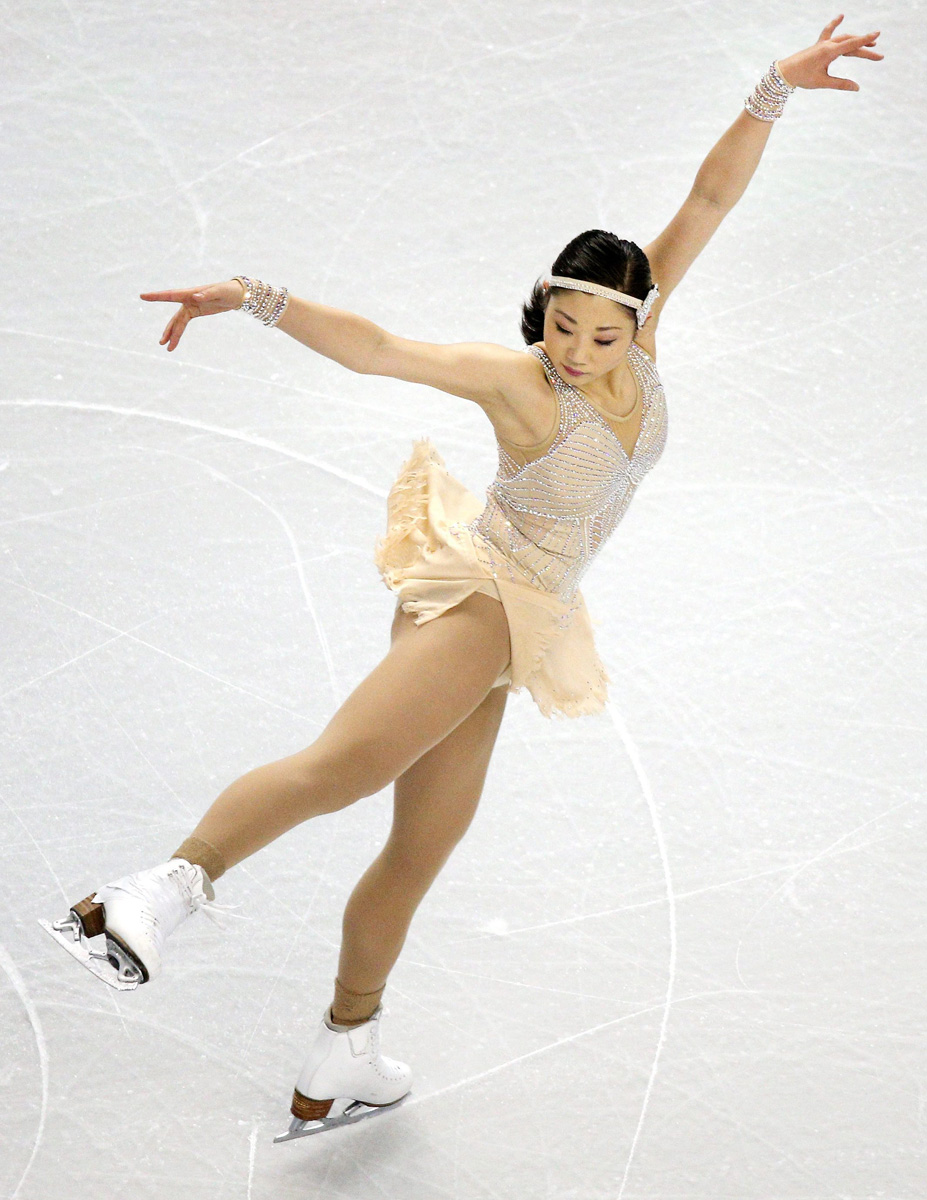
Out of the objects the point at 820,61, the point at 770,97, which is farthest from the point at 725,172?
the point at 820,61

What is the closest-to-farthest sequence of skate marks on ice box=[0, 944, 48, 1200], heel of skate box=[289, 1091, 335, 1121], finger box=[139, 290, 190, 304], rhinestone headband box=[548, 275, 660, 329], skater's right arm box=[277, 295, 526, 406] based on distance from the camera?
finger box=[139, 290, 190, 304]
skater's right arm box=[277, 295, 526, 406]
rhinestone headband box=[548, 275, 660, 329]
skate marks on ice box=[0, 944, 48, 1200]
heel of skate box=[289, 1091, 335, 1121]

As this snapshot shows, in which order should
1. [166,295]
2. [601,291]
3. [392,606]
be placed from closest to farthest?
[166,295], [601,291], [392,606]

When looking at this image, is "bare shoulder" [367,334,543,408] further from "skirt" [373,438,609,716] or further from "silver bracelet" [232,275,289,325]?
"skirt" [373,438,609,716]

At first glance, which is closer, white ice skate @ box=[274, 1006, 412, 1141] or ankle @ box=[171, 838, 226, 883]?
ankle @ box=[171, 838, 226, 883]

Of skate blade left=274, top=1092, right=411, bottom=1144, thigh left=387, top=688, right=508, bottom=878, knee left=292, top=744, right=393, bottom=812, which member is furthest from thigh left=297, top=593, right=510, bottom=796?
skate blade left=274, top=1092, right=411, bottom=1144

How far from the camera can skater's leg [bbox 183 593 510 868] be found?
236cm

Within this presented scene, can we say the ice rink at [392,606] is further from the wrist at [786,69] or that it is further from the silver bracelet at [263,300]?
the wrist at [786,69]

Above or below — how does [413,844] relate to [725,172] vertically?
below

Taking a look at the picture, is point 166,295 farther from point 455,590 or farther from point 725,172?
point 725,172

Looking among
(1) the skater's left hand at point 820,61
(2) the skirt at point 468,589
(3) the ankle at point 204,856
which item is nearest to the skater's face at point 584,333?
(2) the skirt at point 468,589

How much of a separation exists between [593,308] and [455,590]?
20.6 inches

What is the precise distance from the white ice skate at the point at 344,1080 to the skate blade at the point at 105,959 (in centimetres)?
53

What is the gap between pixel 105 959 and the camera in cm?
226

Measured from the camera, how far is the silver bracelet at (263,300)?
2.28 m
